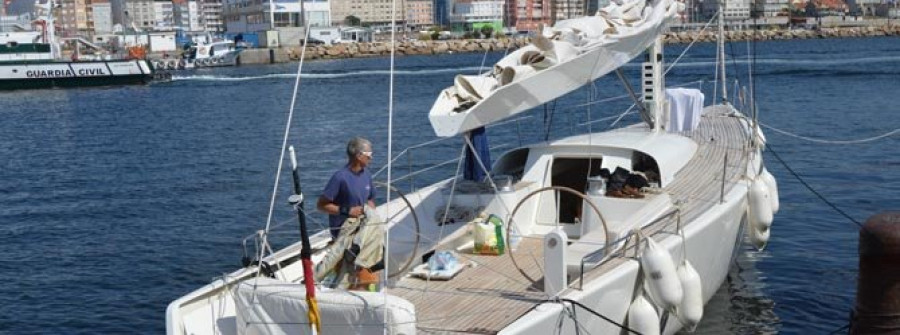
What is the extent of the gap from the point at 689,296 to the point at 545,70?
9.85ft

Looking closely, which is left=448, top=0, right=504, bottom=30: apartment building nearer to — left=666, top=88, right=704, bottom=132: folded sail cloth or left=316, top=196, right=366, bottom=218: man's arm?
left=666, top=88, right=704, bottom=132: folded sail cloth

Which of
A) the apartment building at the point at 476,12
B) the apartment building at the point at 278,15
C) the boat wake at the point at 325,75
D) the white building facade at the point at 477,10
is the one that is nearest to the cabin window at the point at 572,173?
the boat wake at the point at 325,75

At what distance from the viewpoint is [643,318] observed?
10344 millimetres

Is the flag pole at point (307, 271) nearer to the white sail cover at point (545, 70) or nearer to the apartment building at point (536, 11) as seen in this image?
the white sail cover at point (545, 70)

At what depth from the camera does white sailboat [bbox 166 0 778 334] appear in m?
9.35

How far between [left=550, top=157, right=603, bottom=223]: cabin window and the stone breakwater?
367 ft

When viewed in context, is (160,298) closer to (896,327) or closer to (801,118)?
(896,327)

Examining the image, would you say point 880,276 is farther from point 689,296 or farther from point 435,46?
point 435,46

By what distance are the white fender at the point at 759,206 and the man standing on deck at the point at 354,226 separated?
6.67 metres

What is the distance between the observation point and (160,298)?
674 inches

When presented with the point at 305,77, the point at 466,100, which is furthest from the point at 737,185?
the point at 305,77

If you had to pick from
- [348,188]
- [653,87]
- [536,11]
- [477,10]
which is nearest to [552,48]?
[348,188]

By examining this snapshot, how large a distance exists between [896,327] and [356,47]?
132 m

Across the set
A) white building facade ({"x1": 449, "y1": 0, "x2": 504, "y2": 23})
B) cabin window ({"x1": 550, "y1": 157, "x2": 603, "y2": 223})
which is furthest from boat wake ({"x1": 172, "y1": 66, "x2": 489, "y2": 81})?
white building facade ({"x1": 449, "y1": 0, "x2": 504, "y2": 23})
